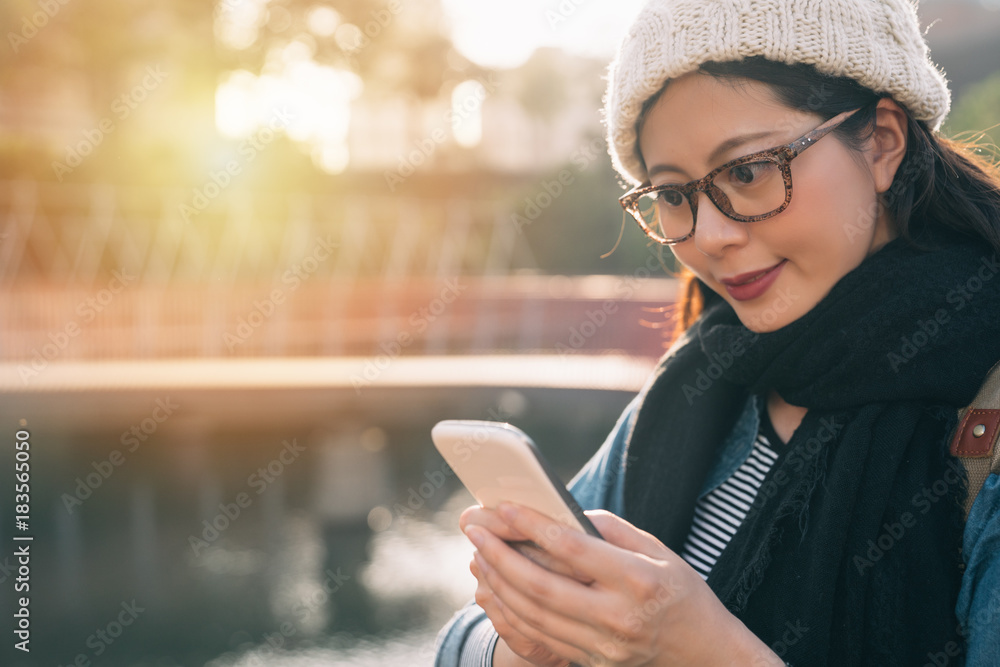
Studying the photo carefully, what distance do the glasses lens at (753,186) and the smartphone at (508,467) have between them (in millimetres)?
517

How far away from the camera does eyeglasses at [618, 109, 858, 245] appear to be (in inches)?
48.5

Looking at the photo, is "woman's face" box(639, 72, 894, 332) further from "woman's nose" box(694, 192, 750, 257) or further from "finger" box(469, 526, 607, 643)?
"finger" box(469, 526, 607, 643)

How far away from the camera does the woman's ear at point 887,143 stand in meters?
1.32

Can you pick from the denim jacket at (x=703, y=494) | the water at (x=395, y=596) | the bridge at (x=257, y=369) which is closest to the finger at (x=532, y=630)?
the denim jacket at (x=703, y=494)

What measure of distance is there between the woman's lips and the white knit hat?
31cm

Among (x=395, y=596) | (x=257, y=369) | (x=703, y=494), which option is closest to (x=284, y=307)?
(x=257, y=369)

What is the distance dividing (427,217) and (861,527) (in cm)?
1494

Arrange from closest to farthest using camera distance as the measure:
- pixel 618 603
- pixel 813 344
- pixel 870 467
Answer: pixel 618 603 → pixel 870 467 → pixel 813 344

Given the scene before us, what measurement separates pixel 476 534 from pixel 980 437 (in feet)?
2.25

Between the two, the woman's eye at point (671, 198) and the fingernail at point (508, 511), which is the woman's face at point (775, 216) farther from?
the fingernail at point (508, 511)

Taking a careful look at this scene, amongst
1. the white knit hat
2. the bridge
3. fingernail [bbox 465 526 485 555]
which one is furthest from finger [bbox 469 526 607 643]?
the bridge

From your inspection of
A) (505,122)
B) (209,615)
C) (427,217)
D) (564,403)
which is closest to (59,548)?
(209,615)

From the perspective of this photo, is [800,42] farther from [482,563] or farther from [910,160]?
[482,563]

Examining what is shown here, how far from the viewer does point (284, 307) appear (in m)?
11.2
